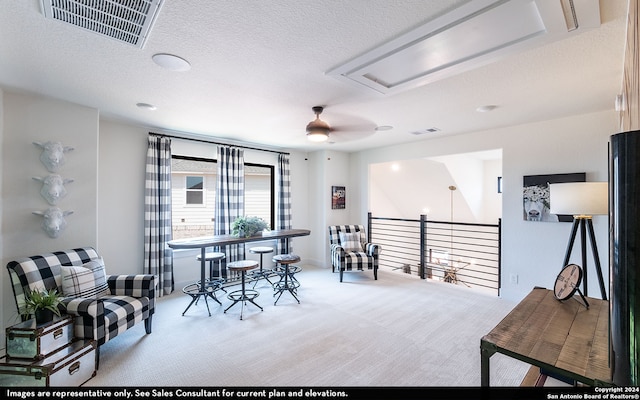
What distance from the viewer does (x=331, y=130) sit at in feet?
9.05

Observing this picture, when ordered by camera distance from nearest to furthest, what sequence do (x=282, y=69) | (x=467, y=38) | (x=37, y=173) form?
(x=467, y=38), (x=282, y=69), (x=37, y=173)

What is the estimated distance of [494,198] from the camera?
7.39 metres

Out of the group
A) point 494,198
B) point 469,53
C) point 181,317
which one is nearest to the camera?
Answer: point 469,53

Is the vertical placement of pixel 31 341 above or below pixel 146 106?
below

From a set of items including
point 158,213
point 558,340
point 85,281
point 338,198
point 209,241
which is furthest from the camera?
point 338,198

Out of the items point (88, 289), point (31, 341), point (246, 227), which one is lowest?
point (31, 341)

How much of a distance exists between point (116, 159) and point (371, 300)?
13.6 feet

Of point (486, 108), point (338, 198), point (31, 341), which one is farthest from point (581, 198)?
point (31, 341)

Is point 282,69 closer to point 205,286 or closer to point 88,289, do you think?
point 88,289

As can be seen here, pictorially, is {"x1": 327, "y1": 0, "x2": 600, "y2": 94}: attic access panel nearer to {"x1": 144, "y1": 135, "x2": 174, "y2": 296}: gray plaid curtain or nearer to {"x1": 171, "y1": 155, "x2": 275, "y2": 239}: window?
{"x1": 144, "y1": 135, "x2": 174, "y2": 296}: gray plaid curtain

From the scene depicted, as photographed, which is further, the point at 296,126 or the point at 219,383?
the point at 296,126

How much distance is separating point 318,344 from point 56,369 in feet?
6.63

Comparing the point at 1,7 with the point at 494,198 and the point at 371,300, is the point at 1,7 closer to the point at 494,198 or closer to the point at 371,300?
the point at 371,300
